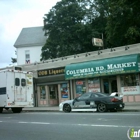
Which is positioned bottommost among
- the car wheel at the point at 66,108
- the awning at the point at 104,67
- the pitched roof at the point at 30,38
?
the car wheel at the point at 66,108

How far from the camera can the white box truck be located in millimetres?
19234

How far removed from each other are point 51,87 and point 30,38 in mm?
20401

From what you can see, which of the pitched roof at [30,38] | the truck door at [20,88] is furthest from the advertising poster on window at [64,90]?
the pitched roof at [30,38]

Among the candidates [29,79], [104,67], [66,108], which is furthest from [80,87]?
[66,108]

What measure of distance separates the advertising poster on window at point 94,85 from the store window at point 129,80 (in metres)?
2.35

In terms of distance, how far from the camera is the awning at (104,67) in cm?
2008

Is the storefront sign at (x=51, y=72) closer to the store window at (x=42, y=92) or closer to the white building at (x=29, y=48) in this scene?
the store window at (x=42, y=92)

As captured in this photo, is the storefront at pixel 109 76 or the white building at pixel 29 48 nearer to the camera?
the storefront at pixel 109 76

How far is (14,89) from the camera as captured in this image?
64.4 ft

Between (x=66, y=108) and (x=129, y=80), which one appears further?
(x=129, y=80)

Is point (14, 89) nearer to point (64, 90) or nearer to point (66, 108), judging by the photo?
point (66, 108)

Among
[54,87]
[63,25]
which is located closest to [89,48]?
[63,25]

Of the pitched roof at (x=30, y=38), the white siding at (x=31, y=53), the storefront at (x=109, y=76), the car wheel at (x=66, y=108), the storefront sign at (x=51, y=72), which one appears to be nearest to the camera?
the car wheel at (x=66, y=108)

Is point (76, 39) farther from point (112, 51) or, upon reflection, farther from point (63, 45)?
point (112, 51)
